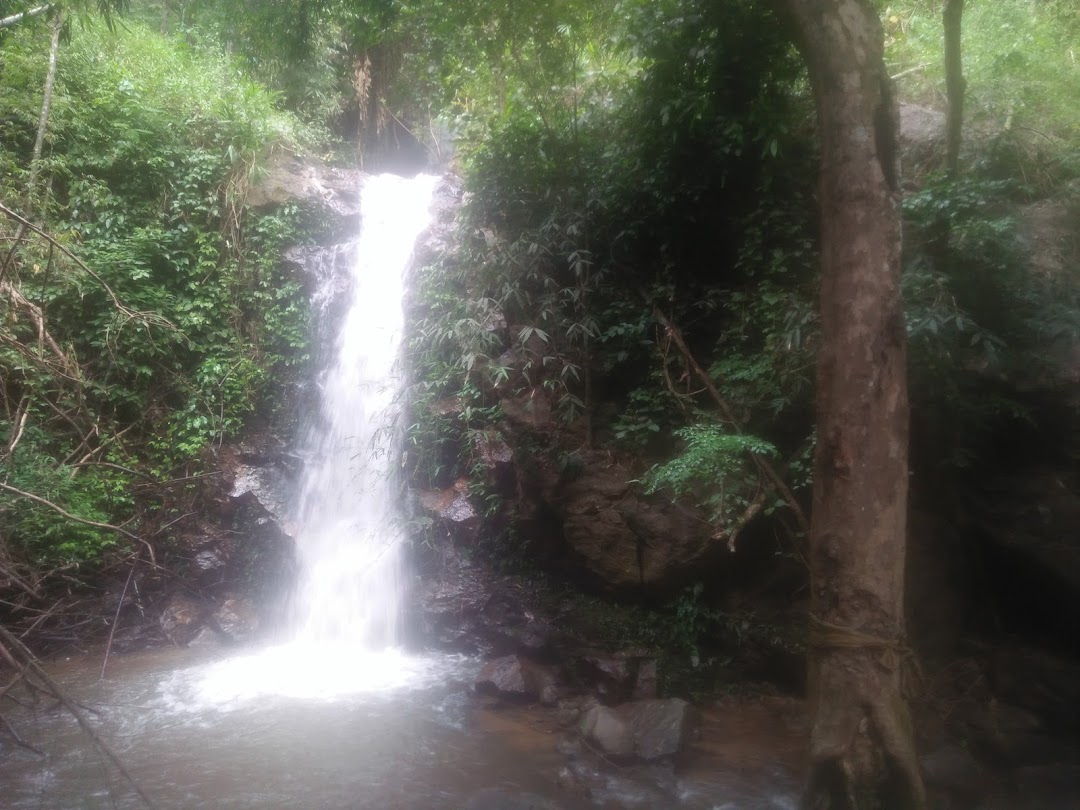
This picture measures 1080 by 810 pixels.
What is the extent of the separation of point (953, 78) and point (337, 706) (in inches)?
282

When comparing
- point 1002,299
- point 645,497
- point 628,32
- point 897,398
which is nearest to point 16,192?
point 628,32

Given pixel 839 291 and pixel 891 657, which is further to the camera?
pixel 839 291

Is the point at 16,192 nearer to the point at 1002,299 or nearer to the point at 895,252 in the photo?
the point at 895,252

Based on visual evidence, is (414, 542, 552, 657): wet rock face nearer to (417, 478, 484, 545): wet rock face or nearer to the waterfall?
(417, 478, 484, 545): wet rock face

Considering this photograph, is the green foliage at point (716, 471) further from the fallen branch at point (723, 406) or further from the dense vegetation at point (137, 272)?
the dense vegetation at point (137, 272)

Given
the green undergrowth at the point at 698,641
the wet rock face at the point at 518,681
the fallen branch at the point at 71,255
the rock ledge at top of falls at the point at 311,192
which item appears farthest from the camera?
the rock ledge at top of falls at the point at 311,192

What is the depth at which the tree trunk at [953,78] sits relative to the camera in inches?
195

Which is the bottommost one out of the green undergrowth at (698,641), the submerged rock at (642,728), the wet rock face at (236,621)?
the submerged rock at (642,728)

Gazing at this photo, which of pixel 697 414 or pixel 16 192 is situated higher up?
pixel 16 192

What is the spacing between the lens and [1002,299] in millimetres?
5008

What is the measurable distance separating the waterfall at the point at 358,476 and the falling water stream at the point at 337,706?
2cm

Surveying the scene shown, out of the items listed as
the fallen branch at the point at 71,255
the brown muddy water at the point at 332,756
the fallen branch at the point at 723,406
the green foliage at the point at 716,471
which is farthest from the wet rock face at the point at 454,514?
the fallen branch at the point at 71,255

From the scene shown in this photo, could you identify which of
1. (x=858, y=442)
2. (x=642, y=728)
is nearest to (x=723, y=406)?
(x=858, y=442)

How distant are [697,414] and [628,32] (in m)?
3.82
